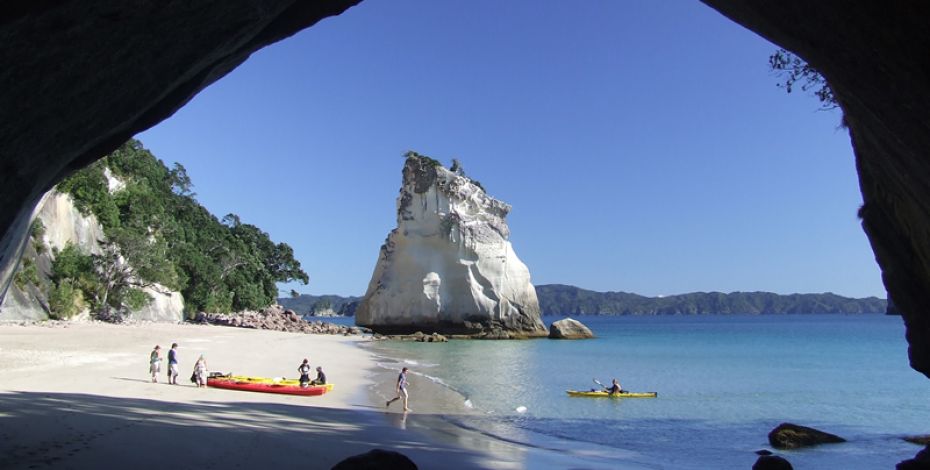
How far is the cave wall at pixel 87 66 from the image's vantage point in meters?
3.92

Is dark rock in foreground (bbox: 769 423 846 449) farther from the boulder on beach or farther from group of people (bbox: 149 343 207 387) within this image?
the boulder on beach

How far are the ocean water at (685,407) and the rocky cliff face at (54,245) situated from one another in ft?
63.6

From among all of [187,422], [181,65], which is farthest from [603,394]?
[181,65]

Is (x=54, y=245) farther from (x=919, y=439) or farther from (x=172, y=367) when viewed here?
(x=919, y=439)

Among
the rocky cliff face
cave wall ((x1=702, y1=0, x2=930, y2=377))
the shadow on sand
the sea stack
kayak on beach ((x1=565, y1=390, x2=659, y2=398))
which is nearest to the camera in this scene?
cave wall ((x1=702, y1=0, x2=930, y2=377))

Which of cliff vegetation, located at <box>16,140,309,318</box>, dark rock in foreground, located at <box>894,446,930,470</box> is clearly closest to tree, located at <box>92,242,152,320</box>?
cliff vegetation, located at <box>16,140,309,318</box>

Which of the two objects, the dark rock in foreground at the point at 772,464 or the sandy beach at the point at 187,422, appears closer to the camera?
the sandy beach at the point at 187,422

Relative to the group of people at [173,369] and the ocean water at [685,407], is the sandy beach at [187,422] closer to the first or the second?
the group of people at [173,369]

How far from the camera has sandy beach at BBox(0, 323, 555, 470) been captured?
814 cm

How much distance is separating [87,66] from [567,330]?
192 ft

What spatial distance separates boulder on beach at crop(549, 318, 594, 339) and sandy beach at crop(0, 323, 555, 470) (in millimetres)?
39026

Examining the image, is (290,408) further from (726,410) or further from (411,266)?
(411,266)

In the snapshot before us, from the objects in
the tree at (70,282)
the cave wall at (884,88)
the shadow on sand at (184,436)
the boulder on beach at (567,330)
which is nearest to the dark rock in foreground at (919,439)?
the cave wall at (884,88)

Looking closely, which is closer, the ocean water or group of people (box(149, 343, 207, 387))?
the ocean water
